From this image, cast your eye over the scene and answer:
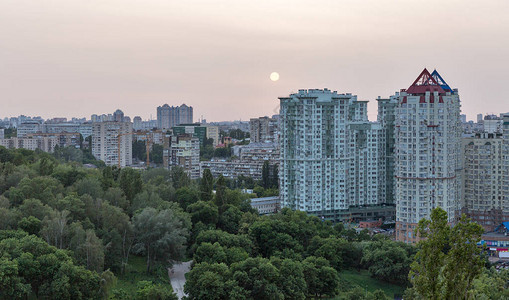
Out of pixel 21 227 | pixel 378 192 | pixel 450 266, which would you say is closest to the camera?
pixel 450 266

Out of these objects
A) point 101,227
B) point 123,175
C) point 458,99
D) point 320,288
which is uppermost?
point 458,99

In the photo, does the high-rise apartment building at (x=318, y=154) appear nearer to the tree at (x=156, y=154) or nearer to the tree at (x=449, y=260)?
the tree at (x=449, y=260)

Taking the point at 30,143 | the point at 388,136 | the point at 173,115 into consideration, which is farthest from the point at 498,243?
the point at 173,115

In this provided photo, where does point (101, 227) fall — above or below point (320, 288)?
above

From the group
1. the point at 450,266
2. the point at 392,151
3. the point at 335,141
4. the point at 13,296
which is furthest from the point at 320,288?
the point at 392,151

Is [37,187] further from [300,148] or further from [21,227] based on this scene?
[300,148]

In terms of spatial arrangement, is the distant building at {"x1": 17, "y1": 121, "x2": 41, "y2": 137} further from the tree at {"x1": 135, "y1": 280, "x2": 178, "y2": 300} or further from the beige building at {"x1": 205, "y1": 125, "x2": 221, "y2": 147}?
the tree at {"x1": 135, "y1": 280, "x2": 178, "y2": 300}

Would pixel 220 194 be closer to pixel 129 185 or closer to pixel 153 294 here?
pixel 129 185

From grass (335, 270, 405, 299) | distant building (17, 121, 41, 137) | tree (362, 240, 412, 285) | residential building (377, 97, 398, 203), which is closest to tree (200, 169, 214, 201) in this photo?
grass (335, 270, 405, 299)
